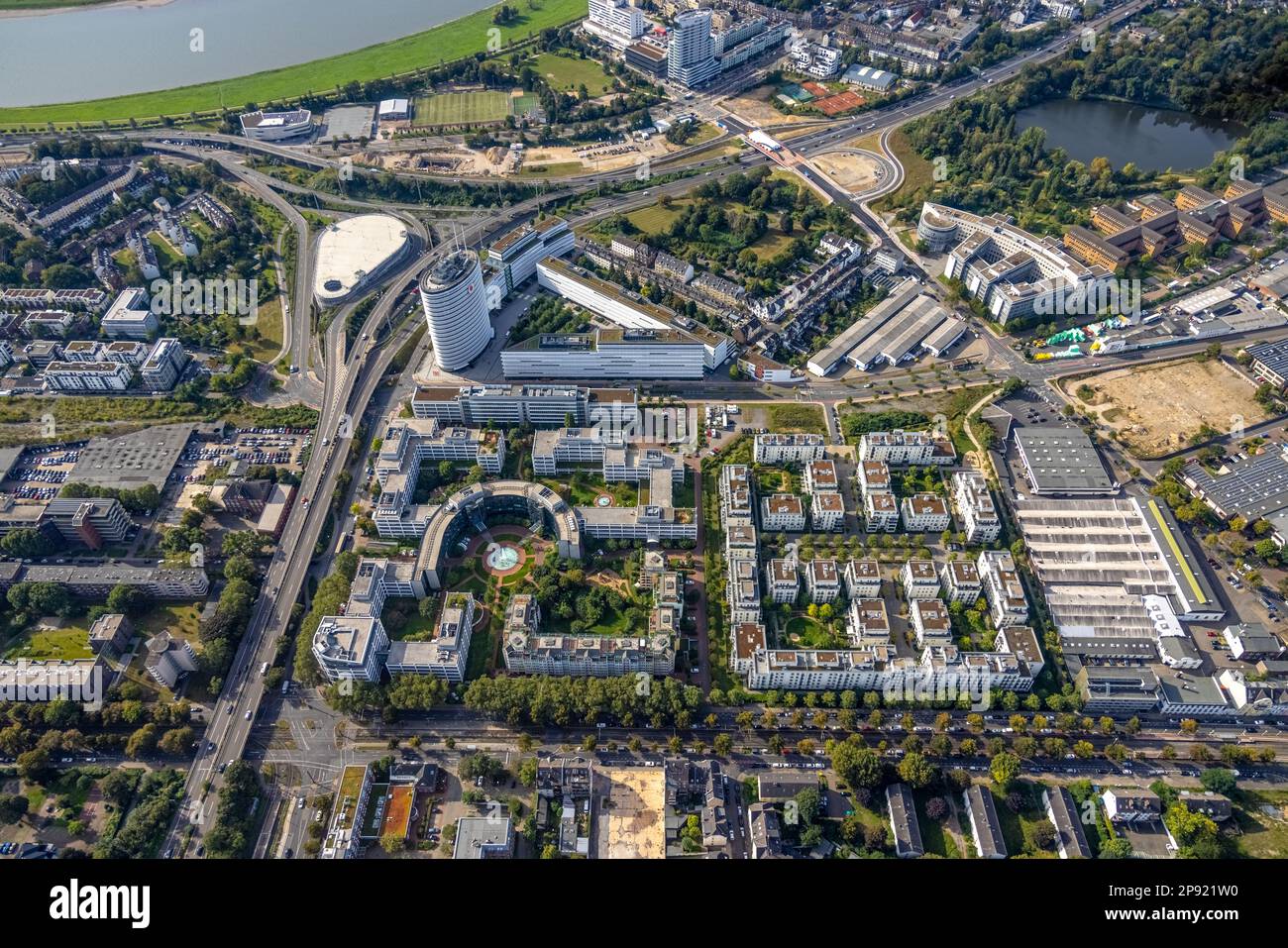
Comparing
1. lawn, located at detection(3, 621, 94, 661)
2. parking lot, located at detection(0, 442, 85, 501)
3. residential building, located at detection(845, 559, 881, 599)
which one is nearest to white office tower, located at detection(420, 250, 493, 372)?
parking lot, located at detection(0, 442, 85, 501)

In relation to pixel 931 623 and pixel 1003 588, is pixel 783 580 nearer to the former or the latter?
pixel 931 623

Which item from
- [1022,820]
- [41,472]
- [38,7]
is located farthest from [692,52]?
[38,7]

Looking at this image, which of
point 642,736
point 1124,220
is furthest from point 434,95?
point 642,736

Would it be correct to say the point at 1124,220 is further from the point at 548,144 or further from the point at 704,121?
the point at 548,144

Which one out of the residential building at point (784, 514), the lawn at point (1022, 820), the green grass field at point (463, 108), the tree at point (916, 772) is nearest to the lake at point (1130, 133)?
the green grass field at point (463, 108)

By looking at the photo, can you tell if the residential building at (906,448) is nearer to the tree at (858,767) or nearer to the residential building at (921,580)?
the residential building at (921,580)

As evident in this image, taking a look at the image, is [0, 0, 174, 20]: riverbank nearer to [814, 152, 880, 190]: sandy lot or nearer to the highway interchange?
the highway interchange
